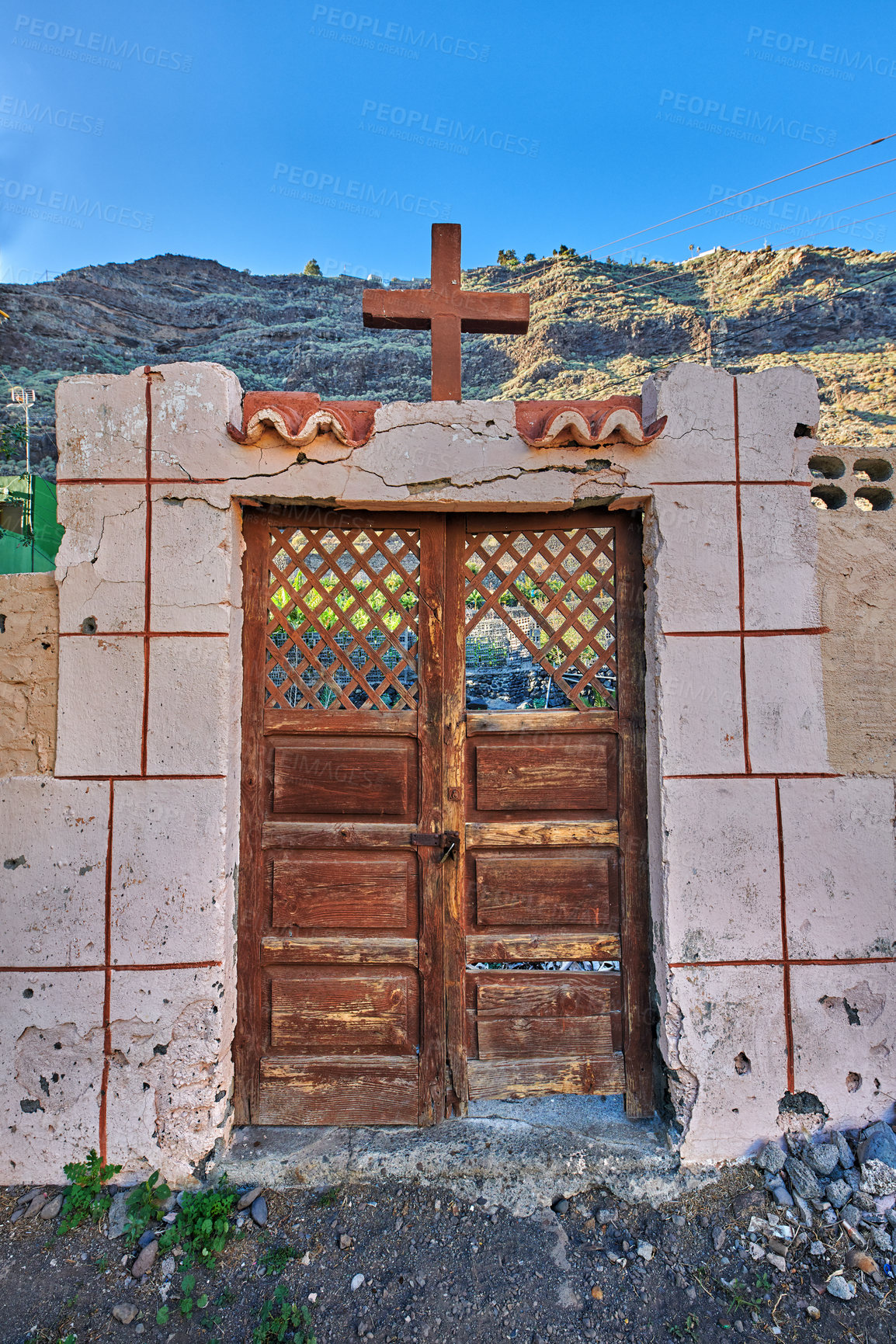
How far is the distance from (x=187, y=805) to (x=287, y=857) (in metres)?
0.48

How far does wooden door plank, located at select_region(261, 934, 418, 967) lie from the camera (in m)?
2.74

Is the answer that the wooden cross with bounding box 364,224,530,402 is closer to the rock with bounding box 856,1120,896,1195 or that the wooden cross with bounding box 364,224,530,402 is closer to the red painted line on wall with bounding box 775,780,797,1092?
the red painted line on wall with bounding box 775,780,797,1092

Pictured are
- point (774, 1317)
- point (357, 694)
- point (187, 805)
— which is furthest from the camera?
point (357, 694)

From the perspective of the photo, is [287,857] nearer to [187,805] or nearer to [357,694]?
[187,805]

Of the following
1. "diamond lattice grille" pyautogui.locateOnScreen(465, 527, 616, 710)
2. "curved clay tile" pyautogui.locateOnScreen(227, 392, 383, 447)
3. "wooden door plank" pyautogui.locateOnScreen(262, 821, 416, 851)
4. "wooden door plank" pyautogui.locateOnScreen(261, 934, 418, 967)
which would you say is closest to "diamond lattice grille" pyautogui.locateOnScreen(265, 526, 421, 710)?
"diamond lattice grille" pyautogui.locateOnScreen(465, 527, 616, 710)

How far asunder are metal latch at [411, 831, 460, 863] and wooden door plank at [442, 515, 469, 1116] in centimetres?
3

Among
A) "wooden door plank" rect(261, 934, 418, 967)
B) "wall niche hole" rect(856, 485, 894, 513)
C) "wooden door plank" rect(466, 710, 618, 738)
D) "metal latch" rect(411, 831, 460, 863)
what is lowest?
"wooden door plank" rect(261, 934, 418, 967)

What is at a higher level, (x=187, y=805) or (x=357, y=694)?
(x=357, y=694)

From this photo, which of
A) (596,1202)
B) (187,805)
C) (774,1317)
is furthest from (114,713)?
(774,1317)

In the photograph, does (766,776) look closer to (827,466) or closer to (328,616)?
(827,466)

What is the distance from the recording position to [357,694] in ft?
18.1

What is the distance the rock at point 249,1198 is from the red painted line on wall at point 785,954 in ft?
6.93

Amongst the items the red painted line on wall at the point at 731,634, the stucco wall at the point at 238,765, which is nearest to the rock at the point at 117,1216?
the stucco wall at the point at 238,765

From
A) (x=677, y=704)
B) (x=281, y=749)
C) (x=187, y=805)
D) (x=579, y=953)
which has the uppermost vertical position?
(x=677, y=704)
